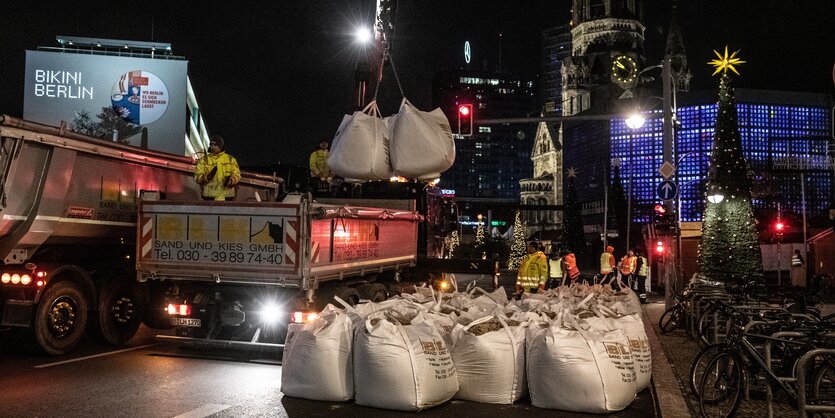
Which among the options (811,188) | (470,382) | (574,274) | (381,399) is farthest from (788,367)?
(811,188)

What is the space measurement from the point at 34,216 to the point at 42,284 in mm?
866

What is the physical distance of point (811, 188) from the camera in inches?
3135

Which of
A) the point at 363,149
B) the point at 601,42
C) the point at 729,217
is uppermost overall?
the point at 601,42

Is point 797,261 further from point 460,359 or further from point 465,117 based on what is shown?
point 460,359

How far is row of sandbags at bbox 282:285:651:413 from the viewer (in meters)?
6.82

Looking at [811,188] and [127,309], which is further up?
[811,188]

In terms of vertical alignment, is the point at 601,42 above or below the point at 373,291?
above

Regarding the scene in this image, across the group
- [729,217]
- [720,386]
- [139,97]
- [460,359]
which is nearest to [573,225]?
[139,97]

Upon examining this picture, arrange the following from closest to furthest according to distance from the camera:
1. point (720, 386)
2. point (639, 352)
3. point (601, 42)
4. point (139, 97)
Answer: point (720, 386), point (639, 352), point (139, 97), point (601, 42)

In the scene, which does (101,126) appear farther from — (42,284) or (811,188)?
(811,188)

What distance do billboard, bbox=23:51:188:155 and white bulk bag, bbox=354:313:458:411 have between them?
174 ft

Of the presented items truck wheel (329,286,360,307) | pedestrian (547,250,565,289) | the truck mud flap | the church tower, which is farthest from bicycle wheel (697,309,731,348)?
the church tower

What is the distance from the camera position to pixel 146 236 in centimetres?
983

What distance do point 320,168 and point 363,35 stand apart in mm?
4601
